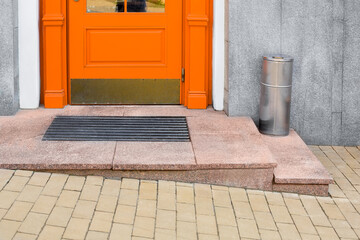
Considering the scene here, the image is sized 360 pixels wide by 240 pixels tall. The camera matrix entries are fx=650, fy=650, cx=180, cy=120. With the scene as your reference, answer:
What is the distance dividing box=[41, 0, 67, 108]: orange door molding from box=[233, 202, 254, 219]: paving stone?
2862mm

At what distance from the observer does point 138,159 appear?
550 centimetres

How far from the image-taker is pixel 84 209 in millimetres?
4848

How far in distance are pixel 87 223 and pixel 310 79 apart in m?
3.31

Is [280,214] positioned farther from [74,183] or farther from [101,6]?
[101,6]

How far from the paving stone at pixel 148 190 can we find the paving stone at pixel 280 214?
3.08 feet

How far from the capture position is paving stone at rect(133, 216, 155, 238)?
179 inches

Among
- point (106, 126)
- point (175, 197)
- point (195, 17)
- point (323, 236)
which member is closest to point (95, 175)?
point (175, 197)

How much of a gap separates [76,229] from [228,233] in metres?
1.08

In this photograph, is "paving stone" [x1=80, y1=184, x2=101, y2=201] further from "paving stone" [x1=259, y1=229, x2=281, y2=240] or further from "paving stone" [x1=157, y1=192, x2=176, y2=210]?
"paving stone" [x1=259, y1=229, x2=281, y2=240]

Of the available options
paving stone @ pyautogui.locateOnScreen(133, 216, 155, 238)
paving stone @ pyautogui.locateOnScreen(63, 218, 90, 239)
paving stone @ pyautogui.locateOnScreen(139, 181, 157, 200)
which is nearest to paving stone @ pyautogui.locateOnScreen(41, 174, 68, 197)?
paving stone @ pyautogui.locateOnScreen(63, 218, 90, 239)

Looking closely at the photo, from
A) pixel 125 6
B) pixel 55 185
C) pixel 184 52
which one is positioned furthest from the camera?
pixel 184 52

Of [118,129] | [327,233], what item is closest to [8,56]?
[118,129]

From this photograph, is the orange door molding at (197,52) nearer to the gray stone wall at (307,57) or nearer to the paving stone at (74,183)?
the gray stone wall at (307,57)

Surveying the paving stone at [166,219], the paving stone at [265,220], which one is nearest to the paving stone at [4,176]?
the paving stone at [166,219]
